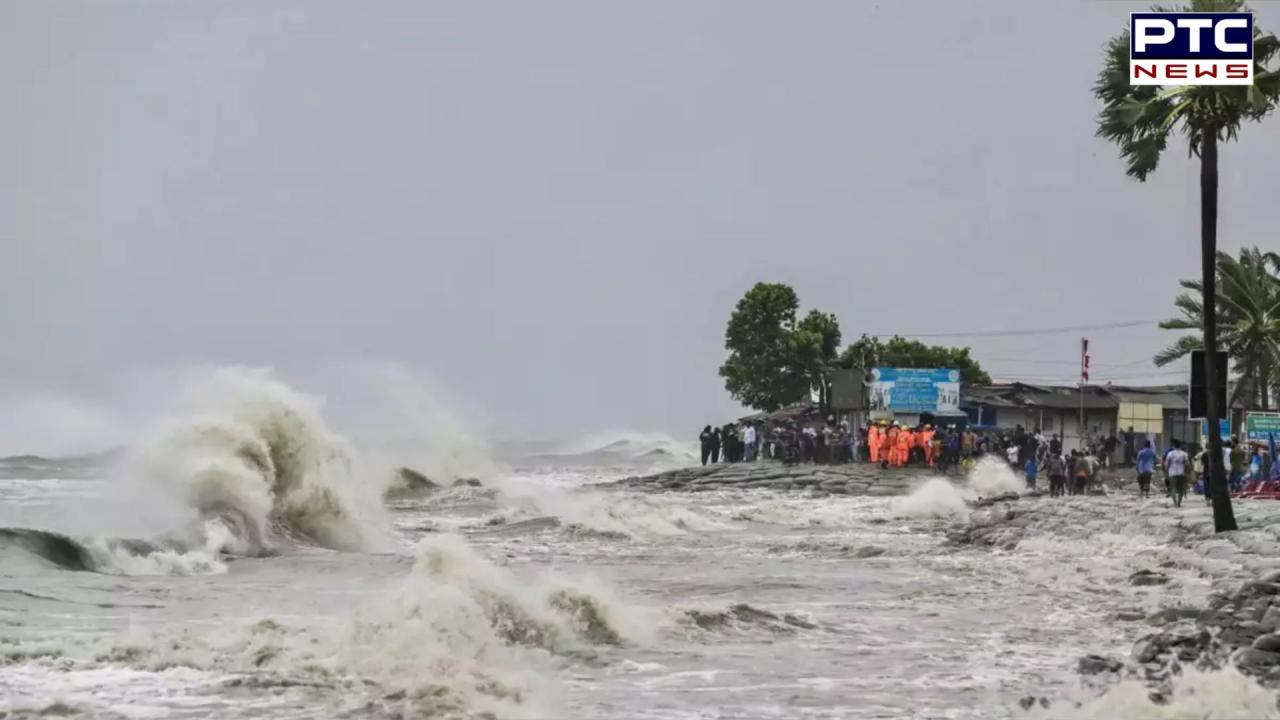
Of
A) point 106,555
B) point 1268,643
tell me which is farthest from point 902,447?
point 1268,643

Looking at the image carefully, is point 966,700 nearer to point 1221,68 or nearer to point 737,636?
point 737,636

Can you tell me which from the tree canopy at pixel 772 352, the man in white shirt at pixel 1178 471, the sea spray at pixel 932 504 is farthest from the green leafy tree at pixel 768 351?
the man in white shirt at pixel 1178 471

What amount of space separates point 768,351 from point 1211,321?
5091cm

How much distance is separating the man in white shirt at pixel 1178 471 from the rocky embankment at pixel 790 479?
12.3 metres

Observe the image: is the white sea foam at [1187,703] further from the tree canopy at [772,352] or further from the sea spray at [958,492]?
the tree canopy at [772,352]

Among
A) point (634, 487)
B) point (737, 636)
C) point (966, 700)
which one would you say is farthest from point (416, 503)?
point (966, 700)

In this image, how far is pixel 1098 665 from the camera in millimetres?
10438

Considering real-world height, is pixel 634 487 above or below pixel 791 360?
below

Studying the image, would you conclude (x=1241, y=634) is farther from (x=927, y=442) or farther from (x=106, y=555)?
(x=927, y=442)

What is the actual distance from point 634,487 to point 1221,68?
2879 cm

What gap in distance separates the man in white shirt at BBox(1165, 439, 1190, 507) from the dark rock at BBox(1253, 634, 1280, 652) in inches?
630

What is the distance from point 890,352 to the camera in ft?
263

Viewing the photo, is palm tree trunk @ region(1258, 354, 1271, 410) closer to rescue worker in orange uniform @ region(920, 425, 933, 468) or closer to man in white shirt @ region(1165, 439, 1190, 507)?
rescue worker in orange uniform @ region(920, 425, 933, 468)

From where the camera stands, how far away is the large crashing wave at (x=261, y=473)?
22.9m
